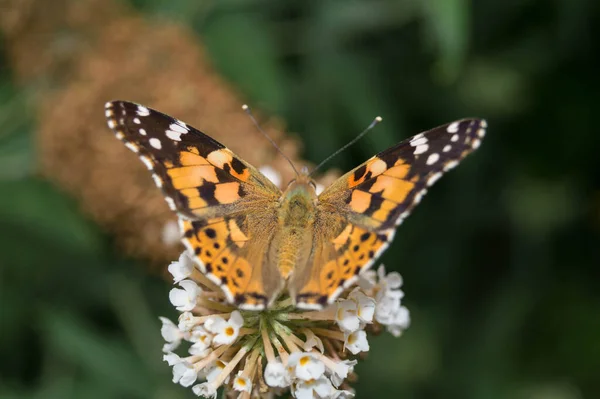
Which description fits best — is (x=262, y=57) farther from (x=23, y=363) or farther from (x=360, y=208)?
(x=23, y=363)

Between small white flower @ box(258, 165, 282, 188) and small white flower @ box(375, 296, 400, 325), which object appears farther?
small white flower @ box(258, 165, 282, 188)

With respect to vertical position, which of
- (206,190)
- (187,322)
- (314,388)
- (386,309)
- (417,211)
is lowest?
(314,388)

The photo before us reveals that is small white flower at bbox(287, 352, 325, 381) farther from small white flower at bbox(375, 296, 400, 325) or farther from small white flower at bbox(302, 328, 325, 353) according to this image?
small white flower at bbox(375, 296, 400, 325)

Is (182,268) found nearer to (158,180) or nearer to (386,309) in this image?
(158,180)

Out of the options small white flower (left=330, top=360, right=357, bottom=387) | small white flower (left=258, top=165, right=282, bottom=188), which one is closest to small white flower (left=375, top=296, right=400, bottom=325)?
small white flower (left=330, top=360, right=357, bottom=387)

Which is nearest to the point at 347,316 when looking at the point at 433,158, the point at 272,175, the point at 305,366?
the point at 305,366

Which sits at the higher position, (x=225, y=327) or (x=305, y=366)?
(x=225, y=327)
